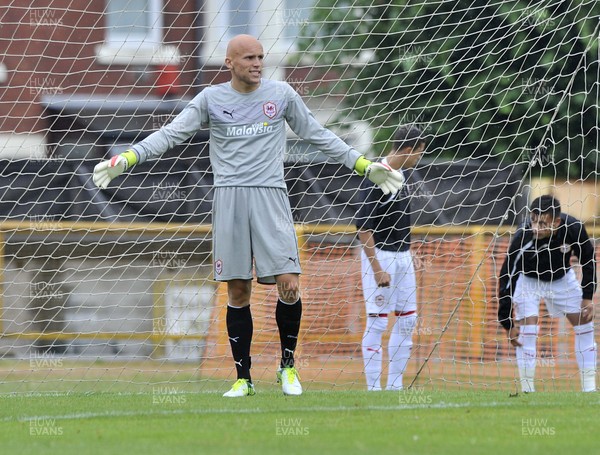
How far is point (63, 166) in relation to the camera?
441 inches

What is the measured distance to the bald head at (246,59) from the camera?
7035 mm

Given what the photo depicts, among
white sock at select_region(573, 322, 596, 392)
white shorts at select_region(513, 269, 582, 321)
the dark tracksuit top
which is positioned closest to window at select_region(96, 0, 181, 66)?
the dark tracksuit top

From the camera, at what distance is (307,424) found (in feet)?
20.4

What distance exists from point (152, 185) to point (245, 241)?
4786mm

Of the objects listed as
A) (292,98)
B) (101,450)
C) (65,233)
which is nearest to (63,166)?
(65,233)

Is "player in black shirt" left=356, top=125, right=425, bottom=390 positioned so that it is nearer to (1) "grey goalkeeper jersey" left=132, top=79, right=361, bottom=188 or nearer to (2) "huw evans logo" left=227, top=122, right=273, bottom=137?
(1) "grey goalkeeper jersey" left=132, top=79, right=361, bottom=188

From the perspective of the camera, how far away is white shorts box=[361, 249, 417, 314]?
8.95 m

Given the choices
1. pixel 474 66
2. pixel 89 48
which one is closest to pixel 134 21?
pixel 89 48

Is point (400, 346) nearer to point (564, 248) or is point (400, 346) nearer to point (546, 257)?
point (546, 257)

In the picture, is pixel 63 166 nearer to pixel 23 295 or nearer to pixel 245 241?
pixel 23 295

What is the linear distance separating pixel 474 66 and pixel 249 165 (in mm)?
3762

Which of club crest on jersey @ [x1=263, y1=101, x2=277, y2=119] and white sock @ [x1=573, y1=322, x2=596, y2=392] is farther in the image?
white sock @ [x1=573, y1=322, x2=596, y2=392]

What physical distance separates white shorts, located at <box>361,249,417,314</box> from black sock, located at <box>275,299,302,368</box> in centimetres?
169

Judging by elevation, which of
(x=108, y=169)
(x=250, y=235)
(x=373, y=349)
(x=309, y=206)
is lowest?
(x=373, y=349)
